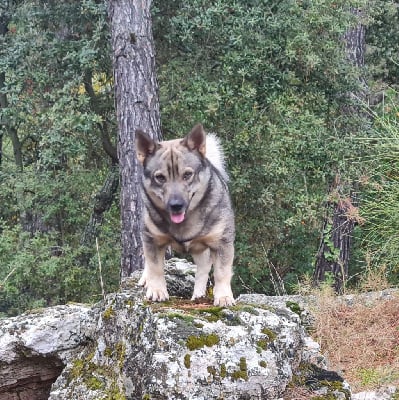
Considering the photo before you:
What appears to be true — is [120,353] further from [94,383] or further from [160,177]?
[160,177]

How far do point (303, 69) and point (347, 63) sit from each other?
99 cm

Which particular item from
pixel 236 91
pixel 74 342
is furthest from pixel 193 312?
pixel 236 91

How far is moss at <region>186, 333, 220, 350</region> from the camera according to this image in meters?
5.06

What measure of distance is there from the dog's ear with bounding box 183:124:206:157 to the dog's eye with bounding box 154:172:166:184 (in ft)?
1.22

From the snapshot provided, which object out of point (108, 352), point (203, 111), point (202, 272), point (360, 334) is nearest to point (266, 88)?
point (203, 111)

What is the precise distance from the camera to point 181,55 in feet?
43.5

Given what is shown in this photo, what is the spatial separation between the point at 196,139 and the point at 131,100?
5258mm

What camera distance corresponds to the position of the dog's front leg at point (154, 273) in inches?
229

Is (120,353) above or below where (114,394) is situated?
above

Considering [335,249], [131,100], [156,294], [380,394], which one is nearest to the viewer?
[156,294]

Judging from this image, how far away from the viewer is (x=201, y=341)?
510 cm

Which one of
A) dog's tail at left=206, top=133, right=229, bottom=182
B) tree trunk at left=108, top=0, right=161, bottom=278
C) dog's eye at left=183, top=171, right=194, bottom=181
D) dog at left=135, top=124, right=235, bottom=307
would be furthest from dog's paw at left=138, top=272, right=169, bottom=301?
tree trunk at left=108, top=0, right=161, bottom=278

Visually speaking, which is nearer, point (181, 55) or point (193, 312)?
point (193, 312)

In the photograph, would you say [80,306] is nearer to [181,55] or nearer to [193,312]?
[193,312]
